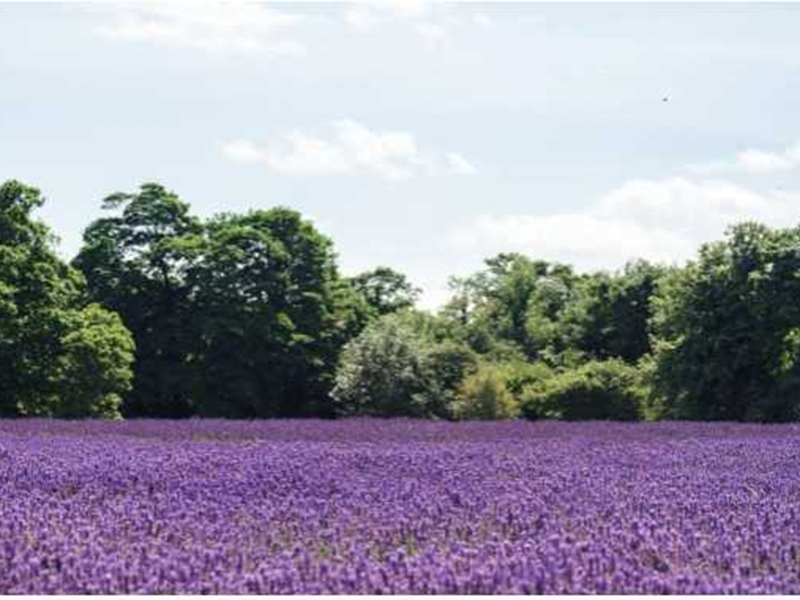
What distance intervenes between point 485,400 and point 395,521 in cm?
2877

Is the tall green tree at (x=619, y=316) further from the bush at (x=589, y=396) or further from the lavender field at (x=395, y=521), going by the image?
the lavender field at (x=395, y=521)

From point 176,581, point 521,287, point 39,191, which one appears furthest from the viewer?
point 521,287

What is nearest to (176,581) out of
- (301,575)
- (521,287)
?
(301,575)

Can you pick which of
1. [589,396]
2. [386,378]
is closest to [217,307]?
[386,378]

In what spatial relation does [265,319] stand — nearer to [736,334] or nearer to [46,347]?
[46,347]

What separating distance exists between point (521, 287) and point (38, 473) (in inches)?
2521

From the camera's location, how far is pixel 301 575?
18.2 feet

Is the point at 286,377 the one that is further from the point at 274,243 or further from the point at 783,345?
the point at 783,345

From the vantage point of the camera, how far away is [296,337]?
42.0m

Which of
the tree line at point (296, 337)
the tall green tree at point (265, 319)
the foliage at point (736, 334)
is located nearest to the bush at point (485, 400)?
the tree line at point (296, 337)

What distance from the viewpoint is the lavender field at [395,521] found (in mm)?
5461

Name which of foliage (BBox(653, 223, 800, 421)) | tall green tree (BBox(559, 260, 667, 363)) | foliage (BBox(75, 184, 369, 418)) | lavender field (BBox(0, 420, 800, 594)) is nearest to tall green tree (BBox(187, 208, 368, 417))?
foliage (BBox(75, 184, 369, 418))

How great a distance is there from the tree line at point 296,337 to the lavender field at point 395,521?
20.0 metres

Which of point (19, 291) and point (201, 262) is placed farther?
point (201, 262)
